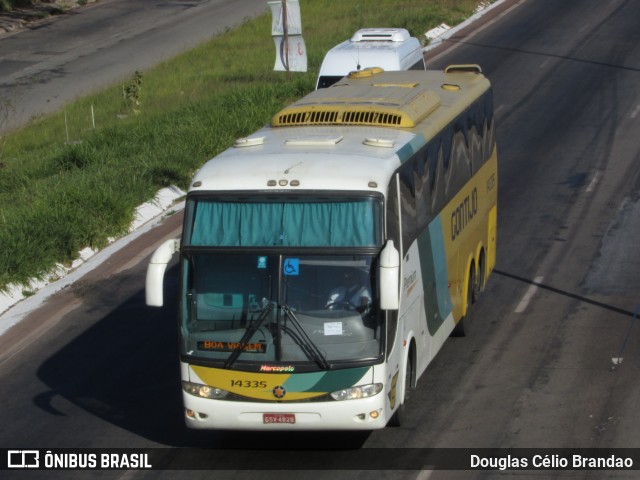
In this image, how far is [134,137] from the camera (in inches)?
1026

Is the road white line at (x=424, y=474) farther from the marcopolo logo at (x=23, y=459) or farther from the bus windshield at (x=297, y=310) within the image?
the marcopolo logo at (x=23, y=459)

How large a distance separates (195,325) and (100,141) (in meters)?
15.7

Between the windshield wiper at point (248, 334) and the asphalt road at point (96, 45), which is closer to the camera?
the windshield wiper at point (248, 334)

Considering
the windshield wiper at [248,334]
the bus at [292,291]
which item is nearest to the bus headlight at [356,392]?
the bus at [292,291]

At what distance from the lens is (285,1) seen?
95.9 ft

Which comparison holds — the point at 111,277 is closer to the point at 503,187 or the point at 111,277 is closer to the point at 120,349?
the point at 120,349

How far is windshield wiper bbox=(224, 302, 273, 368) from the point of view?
10672 mm

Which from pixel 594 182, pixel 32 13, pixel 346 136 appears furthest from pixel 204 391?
pixel 32 13

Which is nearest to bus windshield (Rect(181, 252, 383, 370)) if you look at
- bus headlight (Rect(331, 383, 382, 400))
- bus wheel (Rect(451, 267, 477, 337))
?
bus headlight (Rect(331, 383, 382, 400))

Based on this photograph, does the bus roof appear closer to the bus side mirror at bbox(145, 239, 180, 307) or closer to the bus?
the bus

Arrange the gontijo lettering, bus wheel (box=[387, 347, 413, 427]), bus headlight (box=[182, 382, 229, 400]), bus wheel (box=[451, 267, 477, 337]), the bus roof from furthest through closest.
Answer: bus wheel (box=[451, 267, 477, 337]) → the gontijo lettering → bus wheel (box=[387, 347, 413, 427]) → the bus roof → bus headlight (box=[182, 382, 229, 400])

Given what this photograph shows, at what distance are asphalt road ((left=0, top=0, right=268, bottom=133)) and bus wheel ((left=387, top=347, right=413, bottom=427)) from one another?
2307 cm

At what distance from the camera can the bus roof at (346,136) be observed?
1102 cm

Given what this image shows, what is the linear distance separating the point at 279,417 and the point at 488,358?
423cm
